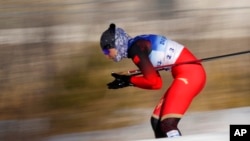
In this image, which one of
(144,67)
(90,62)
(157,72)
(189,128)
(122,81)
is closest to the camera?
(144,67)

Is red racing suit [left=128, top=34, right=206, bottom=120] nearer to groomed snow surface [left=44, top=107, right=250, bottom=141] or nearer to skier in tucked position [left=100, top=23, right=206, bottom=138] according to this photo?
skier in tucked position [left=100, top=23, right=206, bottom=138]

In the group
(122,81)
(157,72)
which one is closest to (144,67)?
(157,72)

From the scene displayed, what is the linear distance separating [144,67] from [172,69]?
0.42 m

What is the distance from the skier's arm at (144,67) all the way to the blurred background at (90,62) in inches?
111

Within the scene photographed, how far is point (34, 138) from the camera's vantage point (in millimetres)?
9031

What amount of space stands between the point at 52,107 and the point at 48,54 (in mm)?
753

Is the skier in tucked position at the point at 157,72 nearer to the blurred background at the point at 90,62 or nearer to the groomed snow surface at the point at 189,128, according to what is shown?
the groomed snow surface at the point at 189,128

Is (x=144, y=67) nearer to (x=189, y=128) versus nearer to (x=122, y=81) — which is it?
(x=122, y=81)

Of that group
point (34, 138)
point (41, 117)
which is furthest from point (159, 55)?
point (41, 117)

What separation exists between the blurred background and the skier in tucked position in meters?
2.64

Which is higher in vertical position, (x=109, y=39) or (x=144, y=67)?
(x=109, y=39)

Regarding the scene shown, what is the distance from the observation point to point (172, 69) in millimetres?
6723

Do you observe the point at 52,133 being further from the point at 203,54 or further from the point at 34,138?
the point at 203,54

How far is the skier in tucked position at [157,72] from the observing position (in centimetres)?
643
